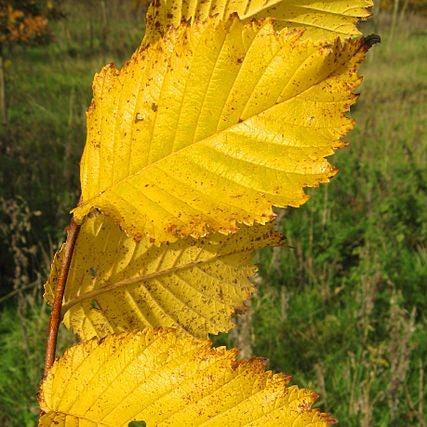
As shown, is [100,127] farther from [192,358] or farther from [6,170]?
[6,170]

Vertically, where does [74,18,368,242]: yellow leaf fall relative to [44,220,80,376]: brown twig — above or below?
above

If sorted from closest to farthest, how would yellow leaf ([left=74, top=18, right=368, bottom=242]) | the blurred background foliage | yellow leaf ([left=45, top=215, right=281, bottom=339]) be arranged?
yellow leaf ([left=74, top=18, right=368, bottom=242]) < yellow leaf ([left=45, top=215, right=281, bottom=339]) < the blurred background foliage

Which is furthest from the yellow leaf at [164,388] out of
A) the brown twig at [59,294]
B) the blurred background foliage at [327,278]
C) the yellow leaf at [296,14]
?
the blurred background foliage at [327,278]

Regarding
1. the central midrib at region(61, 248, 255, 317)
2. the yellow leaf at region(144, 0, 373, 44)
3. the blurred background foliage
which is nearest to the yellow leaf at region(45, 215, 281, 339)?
the central midrib at region(61, 248, 255, 317)

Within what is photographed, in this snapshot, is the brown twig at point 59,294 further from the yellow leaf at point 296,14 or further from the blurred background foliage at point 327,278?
the blurred background foliage at point 327,278

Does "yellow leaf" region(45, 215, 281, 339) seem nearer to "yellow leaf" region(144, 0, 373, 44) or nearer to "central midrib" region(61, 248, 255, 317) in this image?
"central midrib" region(61, 248, 255, 317)

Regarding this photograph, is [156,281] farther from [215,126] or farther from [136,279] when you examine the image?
[215,126]

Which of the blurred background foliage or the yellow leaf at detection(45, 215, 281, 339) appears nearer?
the yellow leaf at detection(45, 215, 281, 339)

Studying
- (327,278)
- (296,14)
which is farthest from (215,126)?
(327,278)
